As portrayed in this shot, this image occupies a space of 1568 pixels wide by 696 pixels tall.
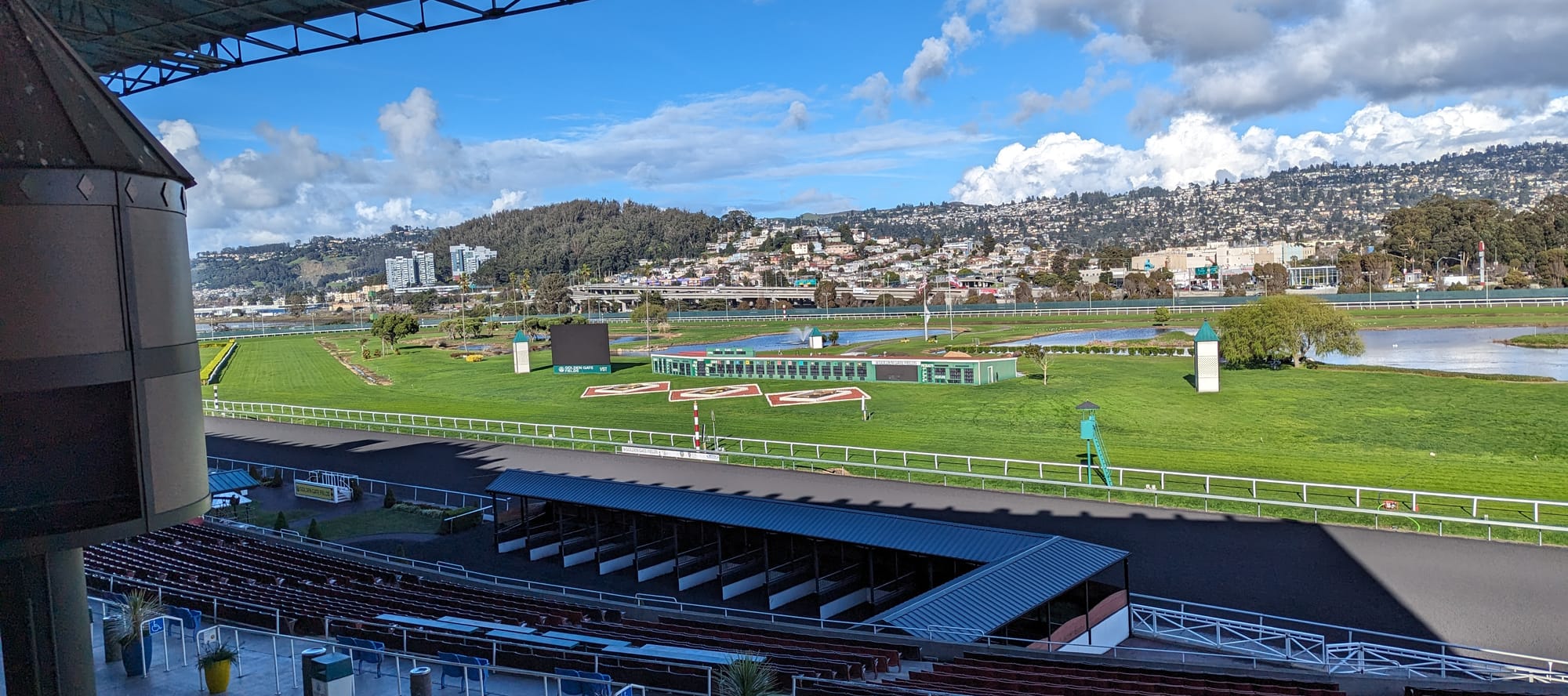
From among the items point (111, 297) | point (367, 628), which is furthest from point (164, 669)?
point (111, 297)

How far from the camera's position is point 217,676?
7.14 m

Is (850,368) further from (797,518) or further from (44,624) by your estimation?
(44,624)

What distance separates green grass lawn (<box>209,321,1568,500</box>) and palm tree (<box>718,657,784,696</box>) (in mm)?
16414

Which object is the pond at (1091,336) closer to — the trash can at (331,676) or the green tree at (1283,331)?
the green tree at (1283,331)

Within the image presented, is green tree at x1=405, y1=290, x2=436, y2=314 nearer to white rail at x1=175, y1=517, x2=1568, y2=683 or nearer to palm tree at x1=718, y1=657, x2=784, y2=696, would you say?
white rail at x1=175, y1=517, x2=1568, y2=683

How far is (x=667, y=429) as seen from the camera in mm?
28859

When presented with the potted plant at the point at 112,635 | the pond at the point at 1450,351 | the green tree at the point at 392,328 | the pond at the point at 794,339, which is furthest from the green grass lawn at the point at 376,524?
the green tree at the point at 392,328

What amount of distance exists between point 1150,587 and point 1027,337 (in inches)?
1985

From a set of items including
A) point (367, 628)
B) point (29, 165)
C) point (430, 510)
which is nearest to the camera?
point (29, 165)

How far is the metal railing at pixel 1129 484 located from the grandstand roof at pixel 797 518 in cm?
507

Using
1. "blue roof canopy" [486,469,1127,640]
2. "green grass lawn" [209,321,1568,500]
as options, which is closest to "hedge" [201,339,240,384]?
"green grass lawn" [209,321,1568,500]

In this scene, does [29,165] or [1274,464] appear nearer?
[29,165]

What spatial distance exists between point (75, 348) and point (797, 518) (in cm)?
1083

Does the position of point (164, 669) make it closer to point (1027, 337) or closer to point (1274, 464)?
point (1274, 464)
